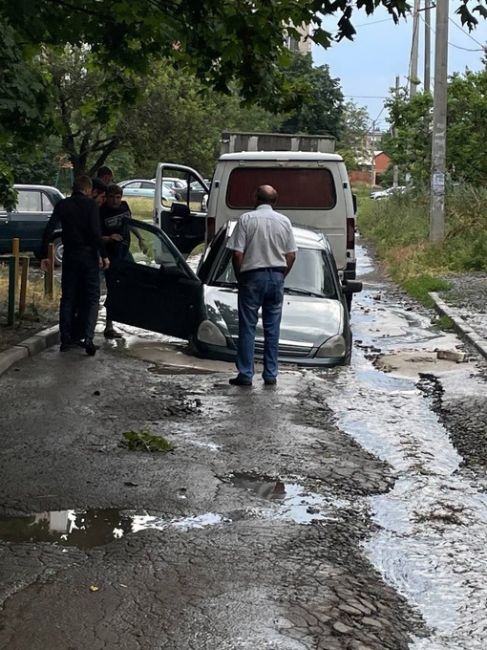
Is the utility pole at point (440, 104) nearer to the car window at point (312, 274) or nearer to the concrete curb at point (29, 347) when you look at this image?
the car window at point (312, 274)

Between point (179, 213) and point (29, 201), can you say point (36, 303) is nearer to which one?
point (179, 213)

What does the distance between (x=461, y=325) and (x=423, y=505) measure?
7.91 metres

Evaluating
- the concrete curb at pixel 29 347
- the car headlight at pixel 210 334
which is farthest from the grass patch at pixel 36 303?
the car headlight at pixel 210 334

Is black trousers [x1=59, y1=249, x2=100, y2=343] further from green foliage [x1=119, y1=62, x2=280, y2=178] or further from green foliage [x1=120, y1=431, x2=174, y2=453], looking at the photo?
green foliage [x1=119, y1=62, x2=280, y2=178]

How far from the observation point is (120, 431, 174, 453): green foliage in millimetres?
6703

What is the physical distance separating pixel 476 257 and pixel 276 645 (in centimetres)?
1832

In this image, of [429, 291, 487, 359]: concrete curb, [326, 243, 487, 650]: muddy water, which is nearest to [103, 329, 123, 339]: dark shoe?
[326, 243, 487, 650]: muddy water

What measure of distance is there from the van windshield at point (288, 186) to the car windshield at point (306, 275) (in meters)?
2.53

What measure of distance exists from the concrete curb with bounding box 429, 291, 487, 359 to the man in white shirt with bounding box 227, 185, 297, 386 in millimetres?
3316

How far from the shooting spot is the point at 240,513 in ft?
17.9

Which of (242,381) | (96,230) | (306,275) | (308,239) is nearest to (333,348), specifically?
(242,381)

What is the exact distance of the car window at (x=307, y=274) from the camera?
11102 millimetres

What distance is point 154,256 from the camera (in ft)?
36.4

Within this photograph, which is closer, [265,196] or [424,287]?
[265,196]
